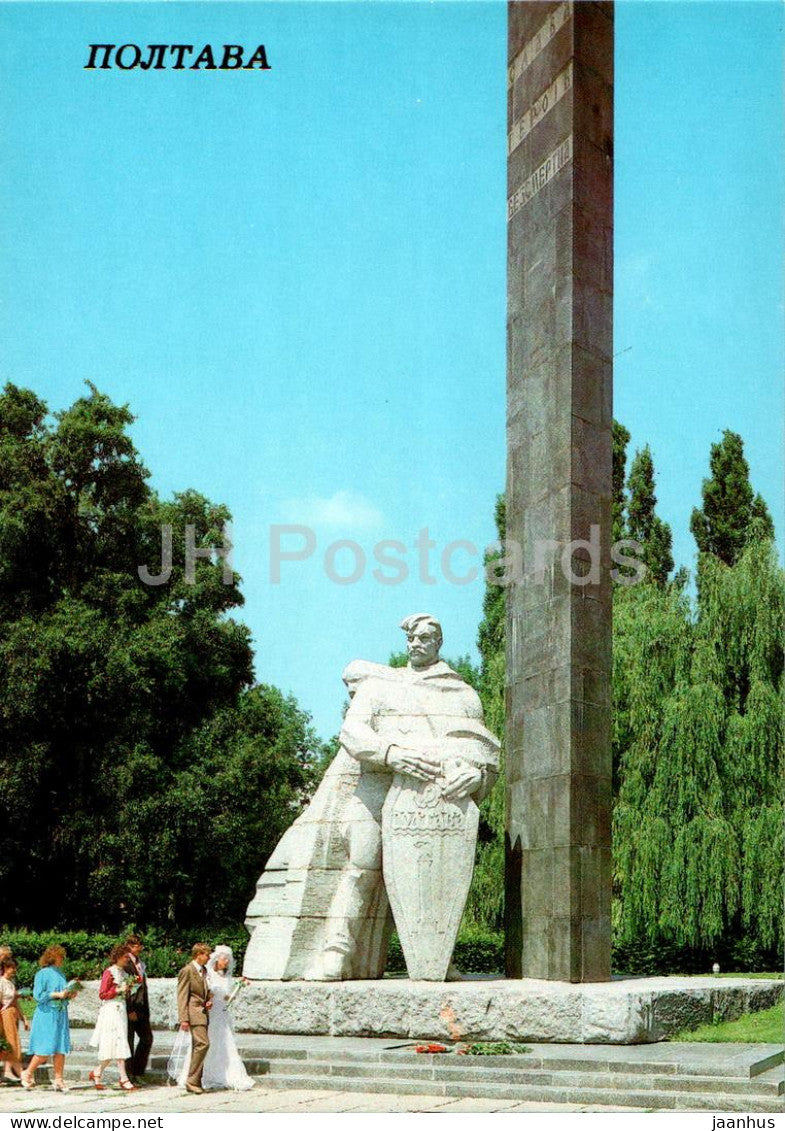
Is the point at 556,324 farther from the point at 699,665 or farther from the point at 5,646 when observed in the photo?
the point at 5,646

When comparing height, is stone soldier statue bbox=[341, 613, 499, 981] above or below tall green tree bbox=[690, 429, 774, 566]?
below

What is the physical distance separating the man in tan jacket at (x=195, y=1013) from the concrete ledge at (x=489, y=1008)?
2077 millimetres

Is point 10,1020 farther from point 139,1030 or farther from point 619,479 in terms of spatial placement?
point 619,479

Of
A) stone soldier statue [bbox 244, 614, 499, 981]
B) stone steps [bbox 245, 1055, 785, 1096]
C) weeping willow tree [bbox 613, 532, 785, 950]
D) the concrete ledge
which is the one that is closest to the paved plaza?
stone steps [bbox 245, 1055, 785, 1096]

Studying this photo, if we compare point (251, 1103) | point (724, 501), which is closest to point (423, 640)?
point (251, 1103)

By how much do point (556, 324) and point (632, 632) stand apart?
10198mm

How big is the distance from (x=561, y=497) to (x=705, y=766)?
9.49 meters

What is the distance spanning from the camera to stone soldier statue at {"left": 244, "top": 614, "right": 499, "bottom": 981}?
1312cm

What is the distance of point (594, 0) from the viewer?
15180 mm

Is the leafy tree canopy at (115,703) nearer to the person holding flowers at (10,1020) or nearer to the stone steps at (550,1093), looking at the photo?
the person holding flowers at (10,1020)

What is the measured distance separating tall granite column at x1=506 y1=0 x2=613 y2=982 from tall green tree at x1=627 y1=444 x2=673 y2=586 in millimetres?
17420

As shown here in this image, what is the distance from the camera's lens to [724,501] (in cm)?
3209

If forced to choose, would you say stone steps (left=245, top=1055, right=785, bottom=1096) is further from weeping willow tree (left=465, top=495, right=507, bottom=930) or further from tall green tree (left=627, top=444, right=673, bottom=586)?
tall green tree (left=627, top=444, right=673, bottom=586)
